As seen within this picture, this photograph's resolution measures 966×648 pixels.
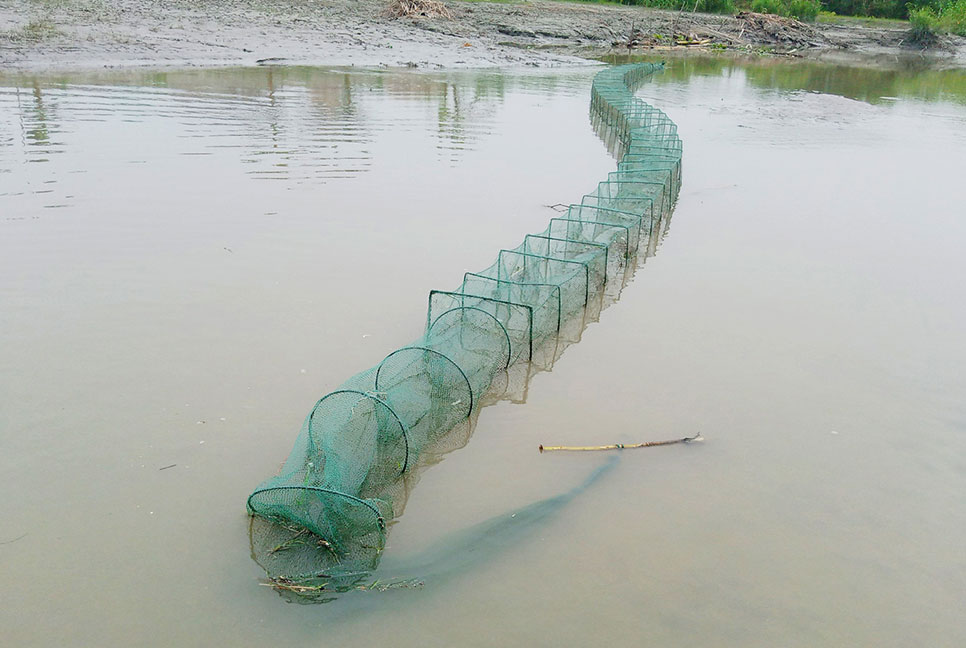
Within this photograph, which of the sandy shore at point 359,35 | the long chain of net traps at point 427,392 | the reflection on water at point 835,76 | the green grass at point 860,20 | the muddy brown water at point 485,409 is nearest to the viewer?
the muddy brown water at point 485,409

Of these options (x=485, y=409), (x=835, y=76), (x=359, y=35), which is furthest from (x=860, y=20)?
(x=485, y=409)

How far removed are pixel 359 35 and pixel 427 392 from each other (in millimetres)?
27890

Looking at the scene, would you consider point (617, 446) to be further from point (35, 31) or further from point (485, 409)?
point (35, 31)

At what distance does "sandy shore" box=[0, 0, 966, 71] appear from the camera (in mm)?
24047

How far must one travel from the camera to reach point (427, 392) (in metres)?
7.06

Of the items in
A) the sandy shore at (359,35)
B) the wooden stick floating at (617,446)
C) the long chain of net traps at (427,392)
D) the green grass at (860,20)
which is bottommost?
the wooden stick floating at (617,446)

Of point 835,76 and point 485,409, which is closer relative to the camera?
point 485,409

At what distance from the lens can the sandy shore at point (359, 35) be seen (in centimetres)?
2405

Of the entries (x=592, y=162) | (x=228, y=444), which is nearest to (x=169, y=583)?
(x=228, y=444)

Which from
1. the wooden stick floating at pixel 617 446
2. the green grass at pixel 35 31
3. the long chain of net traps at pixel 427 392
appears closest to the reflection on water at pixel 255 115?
the green grass at pixel 35 31

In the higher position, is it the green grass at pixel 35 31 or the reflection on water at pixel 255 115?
the green grass at pixel 35 31

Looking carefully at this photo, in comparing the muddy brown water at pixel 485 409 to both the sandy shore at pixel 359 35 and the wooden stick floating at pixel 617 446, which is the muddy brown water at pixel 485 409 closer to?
the wooden stick floating at pixel 617 446

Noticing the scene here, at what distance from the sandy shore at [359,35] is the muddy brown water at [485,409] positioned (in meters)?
8.89

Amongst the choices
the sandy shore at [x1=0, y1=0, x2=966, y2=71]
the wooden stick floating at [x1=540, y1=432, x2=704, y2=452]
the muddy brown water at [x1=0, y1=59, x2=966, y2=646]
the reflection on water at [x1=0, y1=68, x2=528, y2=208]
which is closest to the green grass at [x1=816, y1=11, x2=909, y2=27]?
the sandy shore at [x1=0, y1=0, x2=966, y2=71]
